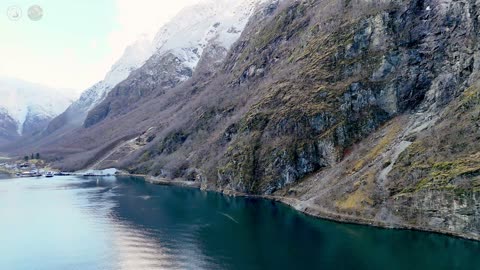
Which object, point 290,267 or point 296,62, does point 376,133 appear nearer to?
point 296,62

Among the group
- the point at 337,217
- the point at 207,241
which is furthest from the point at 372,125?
the point at 207,241

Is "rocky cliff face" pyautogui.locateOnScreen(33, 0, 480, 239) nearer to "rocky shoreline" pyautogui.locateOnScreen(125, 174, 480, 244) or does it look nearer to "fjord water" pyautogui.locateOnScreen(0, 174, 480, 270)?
"rocky shoreline" pyautogui.locateOnScreen(125, 174, 480, 244)

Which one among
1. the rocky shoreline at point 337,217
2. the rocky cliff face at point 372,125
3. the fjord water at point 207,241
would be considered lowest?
the fjord water at point 207,241

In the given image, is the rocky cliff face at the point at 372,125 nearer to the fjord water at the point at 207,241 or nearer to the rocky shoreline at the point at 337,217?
the rocky shoreline at the point at 337,217

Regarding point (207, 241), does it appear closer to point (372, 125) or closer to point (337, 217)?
point (337, 217)

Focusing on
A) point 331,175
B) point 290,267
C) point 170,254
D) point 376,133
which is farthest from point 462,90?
point 170,254

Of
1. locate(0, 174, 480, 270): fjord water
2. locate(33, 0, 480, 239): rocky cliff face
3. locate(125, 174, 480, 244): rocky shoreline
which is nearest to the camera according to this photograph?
locate(0, 174, 480, 270): fjord water

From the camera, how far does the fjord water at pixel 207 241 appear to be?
80.1 meters

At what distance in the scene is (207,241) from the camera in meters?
96.2

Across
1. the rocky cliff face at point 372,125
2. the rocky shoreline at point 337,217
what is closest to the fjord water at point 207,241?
the rocky shoreline at point 337,217

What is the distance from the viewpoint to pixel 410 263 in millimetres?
77625

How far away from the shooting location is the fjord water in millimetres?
80062

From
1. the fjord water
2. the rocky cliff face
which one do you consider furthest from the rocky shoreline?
the fjord water

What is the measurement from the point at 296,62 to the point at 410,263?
116596 millimetres
